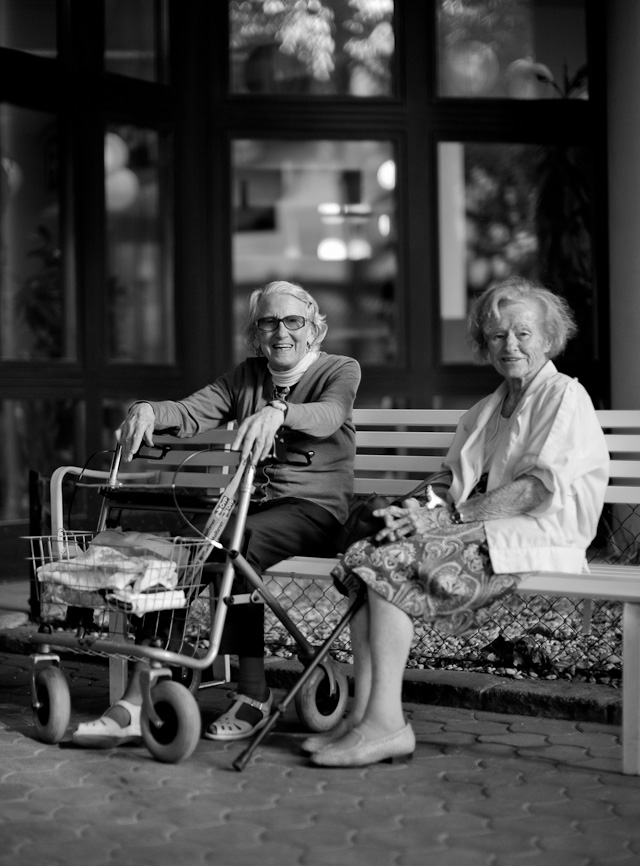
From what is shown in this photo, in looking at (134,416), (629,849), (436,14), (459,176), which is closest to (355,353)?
(459,176)

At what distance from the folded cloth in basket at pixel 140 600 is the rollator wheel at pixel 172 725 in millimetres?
228

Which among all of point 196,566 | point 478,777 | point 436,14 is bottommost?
point 478,777

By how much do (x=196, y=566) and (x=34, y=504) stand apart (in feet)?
7.06

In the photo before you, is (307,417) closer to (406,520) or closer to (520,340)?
(406,520)

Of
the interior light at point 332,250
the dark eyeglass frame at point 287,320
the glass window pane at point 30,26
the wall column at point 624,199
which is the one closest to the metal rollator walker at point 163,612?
the dark eyeglass frame at point 287,320

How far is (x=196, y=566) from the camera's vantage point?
376 cm

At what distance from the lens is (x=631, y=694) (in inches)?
140

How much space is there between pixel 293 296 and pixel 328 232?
156 inches

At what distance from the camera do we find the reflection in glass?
25.7 ft

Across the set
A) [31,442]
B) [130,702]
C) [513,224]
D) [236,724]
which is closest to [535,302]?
[236,724]

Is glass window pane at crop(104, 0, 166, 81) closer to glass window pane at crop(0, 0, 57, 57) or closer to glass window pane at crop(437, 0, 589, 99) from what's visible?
glass window pane at crop(0, 0, 57, 57)

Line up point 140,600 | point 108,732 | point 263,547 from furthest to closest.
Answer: point 263,547
point 108,732
point 140,600

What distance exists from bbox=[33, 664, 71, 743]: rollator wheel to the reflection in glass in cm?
400

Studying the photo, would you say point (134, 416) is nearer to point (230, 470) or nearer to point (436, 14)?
point (230, 470)
